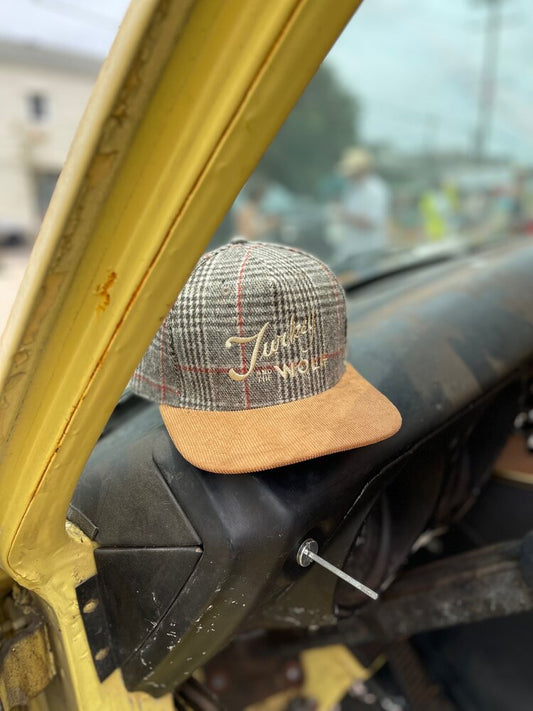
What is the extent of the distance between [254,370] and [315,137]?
12728mm

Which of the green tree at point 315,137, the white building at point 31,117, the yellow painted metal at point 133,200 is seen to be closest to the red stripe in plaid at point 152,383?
the yellow painted metal at point 133,200

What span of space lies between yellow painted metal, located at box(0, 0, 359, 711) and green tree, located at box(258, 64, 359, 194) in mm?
8274

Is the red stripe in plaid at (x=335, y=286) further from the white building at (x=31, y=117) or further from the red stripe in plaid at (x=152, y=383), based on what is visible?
the white building at (x=31, y=117)

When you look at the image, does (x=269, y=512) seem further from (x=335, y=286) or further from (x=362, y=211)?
(x=362, y=211)

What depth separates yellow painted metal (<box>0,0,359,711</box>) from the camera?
0.44 metres

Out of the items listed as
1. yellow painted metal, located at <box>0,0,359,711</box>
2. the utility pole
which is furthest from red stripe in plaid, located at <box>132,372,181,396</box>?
the utility pole

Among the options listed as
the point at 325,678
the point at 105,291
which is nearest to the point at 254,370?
the point at 105,291

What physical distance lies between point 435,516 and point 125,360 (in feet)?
3.24

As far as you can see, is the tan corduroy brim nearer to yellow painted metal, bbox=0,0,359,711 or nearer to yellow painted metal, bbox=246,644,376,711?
yellow painted metal, bbox=0,0,359,711

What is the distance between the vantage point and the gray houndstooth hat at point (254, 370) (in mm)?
750

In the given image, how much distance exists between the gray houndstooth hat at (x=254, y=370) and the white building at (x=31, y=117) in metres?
13.5

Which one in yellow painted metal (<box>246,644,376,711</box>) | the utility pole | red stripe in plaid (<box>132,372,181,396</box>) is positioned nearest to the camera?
red stripe in plaid (<box>132,372,181,396</box>)

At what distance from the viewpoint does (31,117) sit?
45.7ft

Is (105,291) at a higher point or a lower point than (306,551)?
higher
